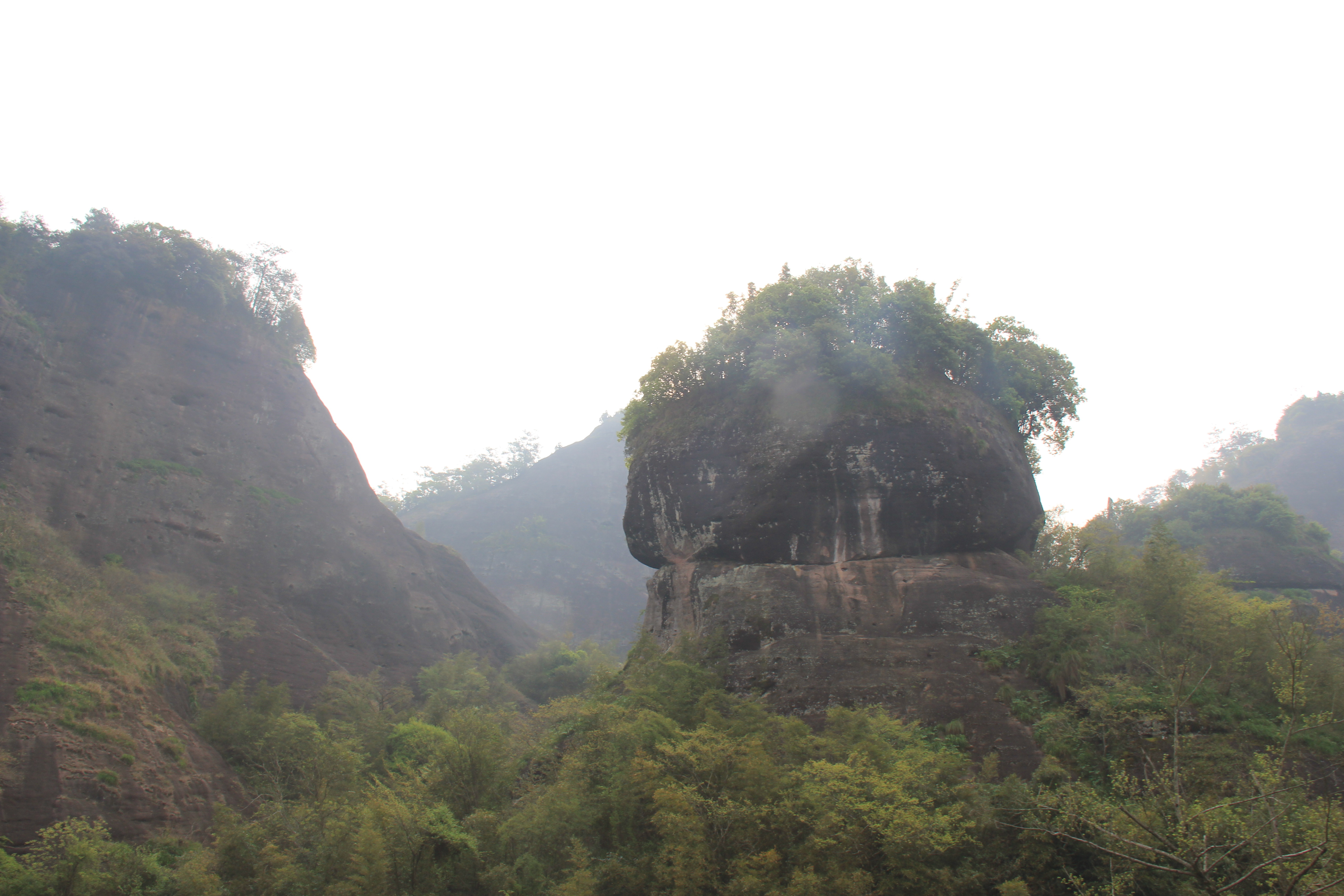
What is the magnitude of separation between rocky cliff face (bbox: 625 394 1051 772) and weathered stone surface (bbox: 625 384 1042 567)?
0.13ft

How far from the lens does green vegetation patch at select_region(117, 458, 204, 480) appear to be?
1058 inches

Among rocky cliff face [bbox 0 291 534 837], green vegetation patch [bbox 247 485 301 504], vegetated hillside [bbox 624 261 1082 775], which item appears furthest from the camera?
green vegetation patch [bbox 247 485 301 504]

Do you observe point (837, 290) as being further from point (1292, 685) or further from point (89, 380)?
point (89, 380)

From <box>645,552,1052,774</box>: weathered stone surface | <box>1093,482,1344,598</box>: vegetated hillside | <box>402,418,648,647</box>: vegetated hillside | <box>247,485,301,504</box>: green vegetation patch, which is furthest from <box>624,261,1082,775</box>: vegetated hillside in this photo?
<box>402,418,648,647</box>: vegetated hillside

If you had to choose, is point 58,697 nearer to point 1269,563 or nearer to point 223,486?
point 223,486

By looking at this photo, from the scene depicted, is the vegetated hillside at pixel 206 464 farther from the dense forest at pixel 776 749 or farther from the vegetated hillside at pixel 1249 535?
the vegetated hillside at pixel 1249 535

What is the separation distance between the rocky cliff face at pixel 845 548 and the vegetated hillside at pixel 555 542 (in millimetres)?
31130

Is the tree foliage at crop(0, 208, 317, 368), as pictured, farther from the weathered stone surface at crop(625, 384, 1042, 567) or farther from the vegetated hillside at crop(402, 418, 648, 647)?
the weathered stone surface at crop(625, 384, 1042, 567)

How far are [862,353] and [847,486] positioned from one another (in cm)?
378

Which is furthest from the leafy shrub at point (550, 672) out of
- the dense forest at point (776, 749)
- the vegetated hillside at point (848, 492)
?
the vegetated hillside at point (848, 492)

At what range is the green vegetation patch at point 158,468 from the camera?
88.2 feet

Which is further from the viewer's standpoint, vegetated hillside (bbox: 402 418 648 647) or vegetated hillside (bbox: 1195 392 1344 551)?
vegetated hillside (bbox: 402 418 648 647)

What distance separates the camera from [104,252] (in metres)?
31.6

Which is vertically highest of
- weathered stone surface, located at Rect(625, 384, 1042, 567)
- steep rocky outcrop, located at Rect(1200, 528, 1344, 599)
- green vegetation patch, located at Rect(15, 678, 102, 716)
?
weathered stone surface, located at Rect(625, 384, 1042, 567)
